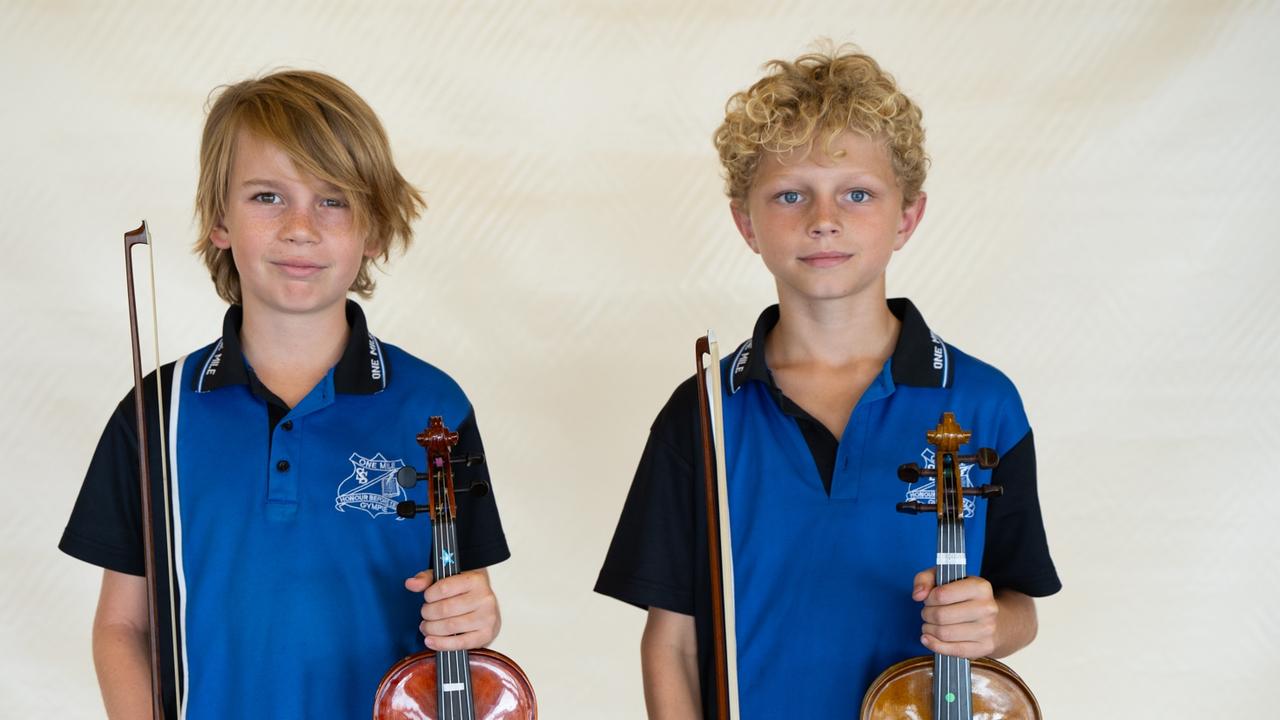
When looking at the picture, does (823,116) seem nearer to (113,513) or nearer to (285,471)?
(285,471)

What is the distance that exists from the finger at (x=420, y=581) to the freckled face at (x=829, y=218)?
0.59 meters

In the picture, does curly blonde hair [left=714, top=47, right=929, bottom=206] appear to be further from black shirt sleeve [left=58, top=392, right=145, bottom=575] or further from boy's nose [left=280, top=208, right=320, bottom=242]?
black shirt sleeve [left=58, top=392, right=145, bottom=575]

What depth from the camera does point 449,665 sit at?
1922 millimetres

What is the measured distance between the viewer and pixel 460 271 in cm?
299

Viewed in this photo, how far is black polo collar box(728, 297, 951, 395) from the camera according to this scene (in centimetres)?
206

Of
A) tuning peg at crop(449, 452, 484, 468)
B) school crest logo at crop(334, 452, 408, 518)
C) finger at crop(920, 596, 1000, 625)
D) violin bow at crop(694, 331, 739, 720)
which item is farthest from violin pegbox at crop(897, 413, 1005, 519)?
school crest logo at crop(334, 452, 408, 518)

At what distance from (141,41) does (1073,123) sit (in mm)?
1779

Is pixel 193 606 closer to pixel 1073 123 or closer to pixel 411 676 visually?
pixel 411 676

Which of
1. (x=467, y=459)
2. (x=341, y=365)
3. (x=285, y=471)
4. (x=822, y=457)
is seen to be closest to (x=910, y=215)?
(x=822, y=457)

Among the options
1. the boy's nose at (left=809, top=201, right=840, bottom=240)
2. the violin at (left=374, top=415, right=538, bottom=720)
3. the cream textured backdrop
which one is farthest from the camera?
the cream textured backdrop

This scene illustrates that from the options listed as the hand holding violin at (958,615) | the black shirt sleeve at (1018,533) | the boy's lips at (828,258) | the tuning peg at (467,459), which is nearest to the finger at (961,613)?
the hand holding violin at (958,615)

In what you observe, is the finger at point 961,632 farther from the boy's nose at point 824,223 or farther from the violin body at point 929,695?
the boy's nose at point 824,223

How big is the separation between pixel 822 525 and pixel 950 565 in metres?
0.21

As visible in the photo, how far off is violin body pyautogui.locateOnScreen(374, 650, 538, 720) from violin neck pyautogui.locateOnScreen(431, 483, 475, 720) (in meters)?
0.01
